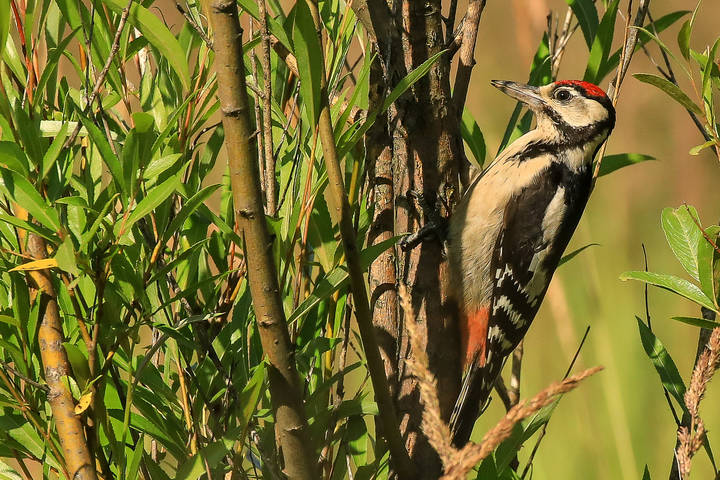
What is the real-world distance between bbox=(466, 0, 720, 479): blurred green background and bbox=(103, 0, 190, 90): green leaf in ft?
5.94

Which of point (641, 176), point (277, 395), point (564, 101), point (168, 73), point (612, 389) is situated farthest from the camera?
point (641, 176)

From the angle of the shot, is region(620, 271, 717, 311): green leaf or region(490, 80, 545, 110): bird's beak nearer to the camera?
region(620, 271, 717, 311): green leaf

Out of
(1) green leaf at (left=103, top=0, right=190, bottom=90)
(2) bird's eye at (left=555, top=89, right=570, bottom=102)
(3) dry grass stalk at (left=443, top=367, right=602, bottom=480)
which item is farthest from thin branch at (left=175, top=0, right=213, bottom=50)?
(2) bird's eye at (left=555, top=89, right=570, bottom=102)

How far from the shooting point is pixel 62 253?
855 millimetres

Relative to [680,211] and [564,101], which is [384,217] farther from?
[564,101]

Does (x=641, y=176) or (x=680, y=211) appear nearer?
(x=680, y=211)

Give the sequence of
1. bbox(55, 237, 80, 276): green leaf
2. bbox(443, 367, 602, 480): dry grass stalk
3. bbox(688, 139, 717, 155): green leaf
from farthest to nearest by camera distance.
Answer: bbox(688, 139, 717, 155): green leaf
bbox(55, 237, 80, 276): green leaf
bbox(443, 367, 602, 480): dry grass stalk

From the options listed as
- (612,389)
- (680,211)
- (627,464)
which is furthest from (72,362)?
(612,389)

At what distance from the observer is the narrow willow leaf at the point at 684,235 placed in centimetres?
131

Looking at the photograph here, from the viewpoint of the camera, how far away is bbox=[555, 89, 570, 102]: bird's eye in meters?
2.40

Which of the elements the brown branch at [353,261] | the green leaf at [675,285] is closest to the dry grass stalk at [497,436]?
the brown branch at [353,261]

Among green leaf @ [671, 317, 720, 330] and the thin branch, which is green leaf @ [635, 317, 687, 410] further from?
the thin branch

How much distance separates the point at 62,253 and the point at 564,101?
6.08 feet

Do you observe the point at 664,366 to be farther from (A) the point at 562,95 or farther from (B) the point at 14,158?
(A) the point at 562,95
